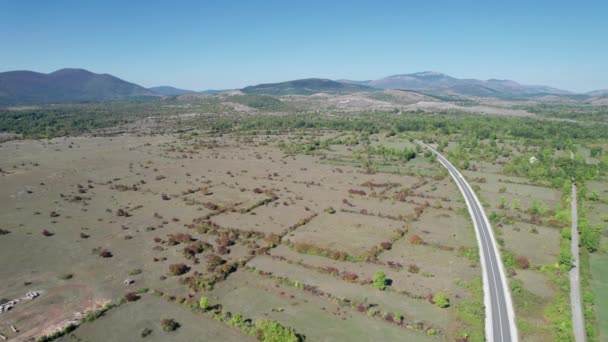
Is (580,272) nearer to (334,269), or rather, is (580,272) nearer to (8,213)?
(334,269)

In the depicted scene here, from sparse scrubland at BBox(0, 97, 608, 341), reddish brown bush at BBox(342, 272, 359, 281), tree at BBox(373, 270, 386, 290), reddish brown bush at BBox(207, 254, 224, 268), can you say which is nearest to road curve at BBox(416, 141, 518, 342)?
sparse scrubland at BBox(0, 97, 608, 341)

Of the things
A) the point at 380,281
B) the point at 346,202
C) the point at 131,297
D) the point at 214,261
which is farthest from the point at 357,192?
the point at 131,297

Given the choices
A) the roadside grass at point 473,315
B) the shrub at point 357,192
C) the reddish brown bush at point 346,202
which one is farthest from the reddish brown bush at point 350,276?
the shrub at point 357,192

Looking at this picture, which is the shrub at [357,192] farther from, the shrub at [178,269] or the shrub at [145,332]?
the shrub at [145,332]

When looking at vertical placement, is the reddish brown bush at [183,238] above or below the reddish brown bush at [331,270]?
above

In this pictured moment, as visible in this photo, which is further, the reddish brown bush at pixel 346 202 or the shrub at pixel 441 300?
the reddish brown bush at pixel 346 202

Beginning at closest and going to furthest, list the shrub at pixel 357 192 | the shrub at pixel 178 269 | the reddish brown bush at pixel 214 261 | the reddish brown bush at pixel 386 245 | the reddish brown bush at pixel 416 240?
the shrub at pixel 178 269 → the reddish brown bush at pixel 214 261 → the reddish brown bush at pixel 386 245 → the reddish brown bush at pixel 416 240 → the shrub at pixel 357 192

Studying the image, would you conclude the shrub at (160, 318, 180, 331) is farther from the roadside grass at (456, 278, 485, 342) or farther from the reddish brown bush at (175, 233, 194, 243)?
the roadside grass at (456, 278, 485, 342)

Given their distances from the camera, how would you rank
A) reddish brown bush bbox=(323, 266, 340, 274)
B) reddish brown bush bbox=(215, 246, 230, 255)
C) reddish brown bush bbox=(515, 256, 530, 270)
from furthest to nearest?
reddish brown bush bbox=(215, 246, 230, 255) < reddish brown bush bbox=(515, 256, 530, 270) < reddish brown bush bbox=(323, 266, 340, 274)
